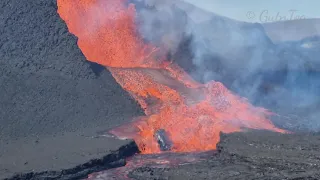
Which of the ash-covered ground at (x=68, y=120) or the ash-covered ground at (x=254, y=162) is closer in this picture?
the ash-covered ground at (x=254, y=162)

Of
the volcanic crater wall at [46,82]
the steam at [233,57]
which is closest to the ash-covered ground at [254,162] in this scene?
the volcanic crater wall at [46,82]

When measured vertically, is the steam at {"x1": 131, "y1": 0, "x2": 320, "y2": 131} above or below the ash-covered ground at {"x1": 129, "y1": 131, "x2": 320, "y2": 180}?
above

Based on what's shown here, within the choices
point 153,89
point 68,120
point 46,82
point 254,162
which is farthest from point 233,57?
point 254,162

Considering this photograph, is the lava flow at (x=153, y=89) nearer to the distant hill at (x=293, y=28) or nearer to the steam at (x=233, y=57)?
the steam at (x=233, y=57)

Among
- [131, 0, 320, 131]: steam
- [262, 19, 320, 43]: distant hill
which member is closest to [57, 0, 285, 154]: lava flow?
[131, 0, 320, 131]: steam

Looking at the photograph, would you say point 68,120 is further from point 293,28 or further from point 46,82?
point 293,28

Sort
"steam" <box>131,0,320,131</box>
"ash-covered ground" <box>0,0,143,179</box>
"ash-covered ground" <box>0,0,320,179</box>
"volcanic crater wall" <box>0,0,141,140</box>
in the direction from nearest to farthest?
"ash-covered ground" <box>0,0,320,179</box> < "ash-covered ground" <box>0,0,143,179</box> < "volcanic crater wall" <box>0,0,141,140</box> < "steam" <box>131,0,320,131</box>

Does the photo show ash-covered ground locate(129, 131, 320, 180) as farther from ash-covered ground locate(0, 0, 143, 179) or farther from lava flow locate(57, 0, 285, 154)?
ash-covered ground locate(0, 0, 143, 179)
